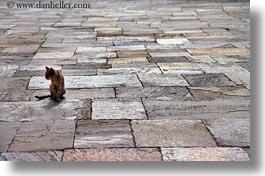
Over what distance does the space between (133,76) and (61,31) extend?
3994mm

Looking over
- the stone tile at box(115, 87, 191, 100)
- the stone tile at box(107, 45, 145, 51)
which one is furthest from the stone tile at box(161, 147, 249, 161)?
the stone tile at box(107, 45, 145, 51)

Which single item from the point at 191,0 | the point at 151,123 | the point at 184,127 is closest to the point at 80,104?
the point at 151,123

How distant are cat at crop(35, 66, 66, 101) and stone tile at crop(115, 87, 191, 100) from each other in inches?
21.7

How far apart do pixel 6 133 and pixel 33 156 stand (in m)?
0.54

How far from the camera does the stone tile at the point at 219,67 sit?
18.1 ft

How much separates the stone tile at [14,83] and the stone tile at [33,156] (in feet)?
5.93

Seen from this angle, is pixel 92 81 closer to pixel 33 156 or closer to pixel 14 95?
pixel 14 95

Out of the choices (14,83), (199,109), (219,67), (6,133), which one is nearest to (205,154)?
(199,109)

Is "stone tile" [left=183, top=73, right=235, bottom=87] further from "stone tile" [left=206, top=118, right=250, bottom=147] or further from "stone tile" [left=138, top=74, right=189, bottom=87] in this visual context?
"stone tile" [left=206, top=118, right=250, bottom=147]

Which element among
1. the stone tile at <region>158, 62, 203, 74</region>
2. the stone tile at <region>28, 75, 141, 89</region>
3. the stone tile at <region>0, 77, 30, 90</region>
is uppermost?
the stone tile at <region>0, 77, 30, 90</region>

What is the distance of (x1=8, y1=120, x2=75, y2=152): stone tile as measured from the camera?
325 cm

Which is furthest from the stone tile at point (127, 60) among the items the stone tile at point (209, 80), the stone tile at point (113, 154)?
the stone tile at point (113, 154)

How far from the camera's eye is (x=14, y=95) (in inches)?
180

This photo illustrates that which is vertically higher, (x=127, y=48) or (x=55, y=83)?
(x=55, y=83)
